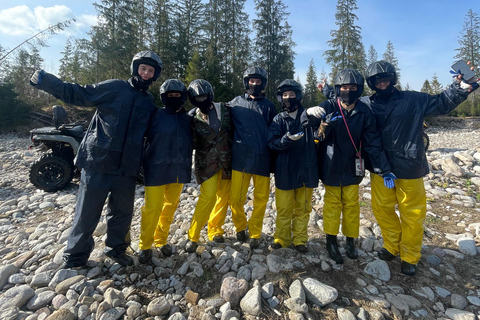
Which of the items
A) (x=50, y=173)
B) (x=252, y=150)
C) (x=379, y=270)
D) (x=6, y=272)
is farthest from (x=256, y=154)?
(x=50, y=173)

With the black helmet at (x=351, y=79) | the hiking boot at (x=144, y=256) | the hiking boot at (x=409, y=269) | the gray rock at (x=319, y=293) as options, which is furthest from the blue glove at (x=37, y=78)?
the hiking boot at (x=409, y=269)

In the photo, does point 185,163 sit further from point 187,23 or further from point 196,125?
point 187,23

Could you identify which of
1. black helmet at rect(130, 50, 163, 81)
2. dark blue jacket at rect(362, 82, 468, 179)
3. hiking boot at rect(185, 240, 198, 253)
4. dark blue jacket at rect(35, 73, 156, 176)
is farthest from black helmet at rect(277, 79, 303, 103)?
hiking boot at rect(185, 240, 198, 253)

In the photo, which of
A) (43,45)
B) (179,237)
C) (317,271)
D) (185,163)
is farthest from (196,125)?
(43,45)

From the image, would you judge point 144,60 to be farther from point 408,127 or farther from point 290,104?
point 408,127

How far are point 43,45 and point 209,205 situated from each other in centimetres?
1091

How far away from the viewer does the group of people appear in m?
3.00

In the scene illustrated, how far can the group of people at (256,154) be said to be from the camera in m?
3.00

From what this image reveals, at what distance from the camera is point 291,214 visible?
3.60 meters

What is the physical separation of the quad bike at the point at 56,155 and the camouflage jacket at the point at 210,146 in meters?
4.47

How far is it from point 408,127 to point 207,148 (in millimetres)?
2657

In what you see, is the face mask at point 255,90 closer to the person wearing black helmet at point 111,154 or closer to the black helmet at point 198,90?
the black helmet at point 198,90

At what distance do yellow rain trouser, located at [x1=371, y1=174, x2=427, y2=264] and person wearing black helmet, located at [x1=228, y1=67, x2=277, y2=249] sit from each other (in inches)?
60.6

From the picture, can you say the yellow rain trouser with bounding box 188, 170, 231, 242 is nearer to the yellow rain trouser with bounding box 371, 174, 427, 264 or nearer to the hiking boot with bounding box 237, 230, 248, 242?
the hiking boot with bounding box 237, 230, 248, 242
